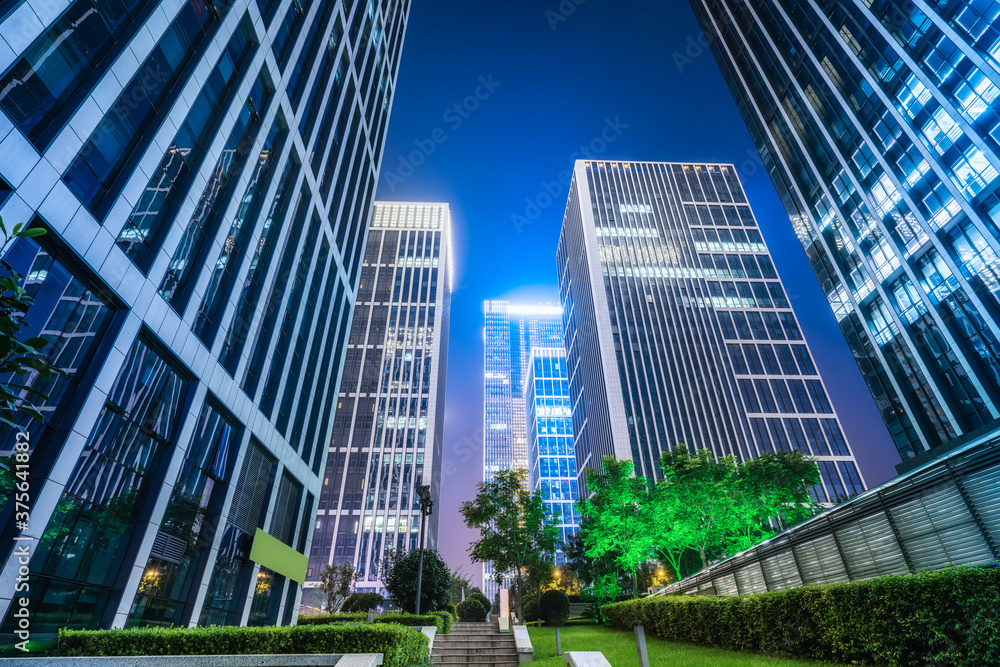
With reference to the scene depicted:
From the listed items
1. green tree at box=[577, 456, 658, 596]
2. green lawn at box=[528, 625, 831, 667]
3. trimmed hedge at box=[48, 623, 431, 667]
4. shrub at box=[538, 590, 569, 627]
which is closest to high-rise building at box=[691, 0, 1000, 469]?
green tree at box=[577, 456, 658, 596]

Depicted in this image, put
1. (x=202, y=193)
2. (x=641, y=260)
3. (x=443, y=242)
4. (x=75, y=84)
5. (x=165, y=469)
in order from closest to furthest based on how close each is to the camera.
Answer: (x=75, y=84)
(x=165, y=469)
(x=202, y=193)
(x=641, y=260)
(x=443, y=242)

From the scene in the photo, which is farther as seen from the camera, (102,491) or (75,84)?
(102,491)

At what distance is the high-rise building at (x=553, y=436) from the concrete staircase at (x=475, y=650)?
100 meters

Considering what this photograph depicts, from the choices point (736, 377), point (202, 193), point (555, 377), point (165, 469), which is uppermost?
point (555, 377)

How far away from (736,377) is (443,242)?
6939 centimetres

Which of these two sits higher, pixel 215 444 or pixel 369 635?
pixel 215 444

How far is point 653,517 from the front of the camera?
2748 centimetres

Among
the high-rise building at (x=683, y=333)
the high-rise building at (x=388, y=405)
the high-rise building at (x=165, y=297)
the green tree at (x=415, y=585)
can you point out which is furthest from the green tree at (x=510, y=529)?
the high-rise building at (x=388, y=405)

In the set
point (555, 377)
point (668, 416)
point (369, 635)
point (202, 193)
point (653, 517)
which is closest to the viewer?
point (369, 635)

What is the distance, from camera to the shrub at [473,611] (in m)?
30.9

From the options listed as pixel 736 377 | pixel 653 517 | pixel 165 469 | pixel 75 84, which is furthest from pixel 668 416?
pixel 75 84

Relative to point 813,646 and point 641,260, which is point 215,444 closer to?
point 813,646

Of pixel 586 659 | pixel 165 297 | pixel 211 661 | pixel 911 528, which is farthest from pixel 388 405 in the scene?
pixel 586 659

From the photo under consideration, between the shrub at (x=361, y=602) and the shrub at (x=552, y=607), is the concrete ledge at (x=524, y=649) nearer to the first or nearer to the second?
the shrub at (x=552, y=607)
